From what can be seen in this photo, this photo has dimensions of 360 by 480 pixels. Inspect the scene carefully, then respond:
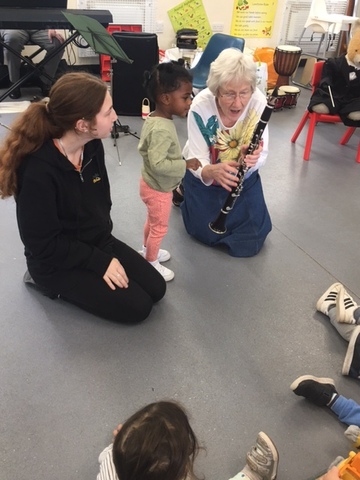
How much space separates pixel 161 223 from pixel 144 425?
118 cm

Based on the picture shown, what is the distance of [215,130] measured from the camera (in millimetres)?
2027

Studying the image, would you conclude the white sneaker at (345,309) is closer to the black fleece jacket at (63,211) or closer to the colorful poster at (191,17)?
the black fleece jacket at (63,211)

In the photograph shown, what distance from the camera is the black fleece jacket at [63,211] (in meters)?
1.41

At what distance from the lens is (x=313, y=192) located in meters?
2.84

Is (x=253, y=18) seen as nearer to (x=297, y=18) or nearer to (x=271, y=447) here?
(x=297, y=18)

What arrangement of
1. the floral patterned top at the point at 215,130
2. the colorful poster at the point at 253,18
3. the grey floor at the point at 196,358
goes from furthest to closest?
the colorful poster at the point at 253,18 → the floral patterned top at the point at 215,130 → the grey floor at the point at 196,358

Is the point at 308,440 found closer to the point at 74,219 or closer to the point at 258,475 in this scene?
the point at 258,475

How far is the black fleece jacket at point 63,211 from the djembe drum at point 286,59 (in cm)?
348

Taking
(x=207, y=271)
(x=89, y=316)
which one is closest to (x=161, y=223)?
(x=207, y=271)

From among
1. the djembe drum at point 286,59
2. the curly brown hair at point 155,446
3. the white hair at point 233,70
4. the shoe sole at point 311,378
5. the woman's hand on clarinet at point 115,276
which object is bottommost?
the shoe sole at point 311,378

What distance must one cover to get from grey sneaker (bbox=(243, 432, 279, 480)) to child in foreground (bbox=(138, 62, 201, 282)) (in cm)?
98

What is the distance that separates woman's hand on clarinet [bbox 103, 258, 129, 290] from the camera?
1.62 metres

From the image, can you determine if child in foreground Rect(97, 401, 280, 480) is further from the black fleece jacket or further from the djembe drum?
the djembe drum

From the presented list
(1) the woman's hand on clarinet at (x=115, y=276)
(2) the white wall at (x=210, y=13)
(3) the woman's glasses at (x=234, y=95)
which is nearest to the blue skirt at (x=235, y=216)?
(3) the woman's glasses at (x=234, y=95)
